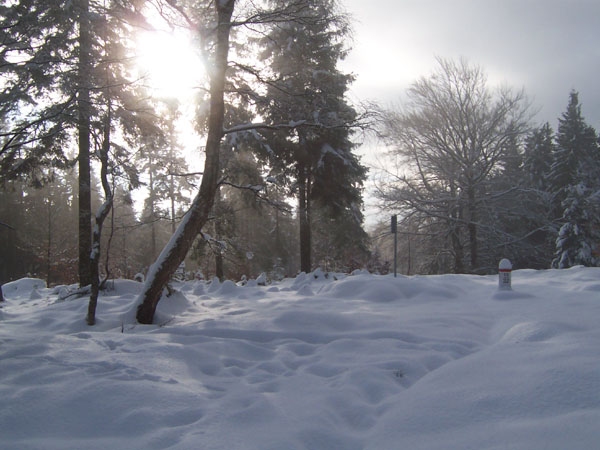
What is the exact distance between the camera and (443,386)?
223cm

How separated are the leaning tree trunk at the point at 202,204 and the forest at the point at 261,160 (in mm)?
21

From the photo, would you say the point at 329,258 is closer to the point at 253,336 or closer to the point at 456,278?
the point at 456,278

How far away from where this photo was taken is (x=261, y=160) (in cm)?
1285

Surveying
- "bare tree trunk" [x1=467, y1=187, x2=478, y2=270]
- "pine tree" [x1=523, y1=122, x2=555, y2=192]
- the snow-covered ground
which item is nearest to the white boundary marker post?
the snow-covered ground

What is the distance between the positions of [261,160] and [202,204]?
8118 millimetres

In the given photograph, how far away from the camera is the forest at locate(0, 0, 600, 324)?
5078mm

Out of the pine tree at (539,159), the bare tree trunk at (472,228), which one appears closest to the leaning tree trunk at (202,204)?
the bare tree trunk at (472,228)

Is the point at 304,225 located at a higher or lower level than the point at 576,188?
lower

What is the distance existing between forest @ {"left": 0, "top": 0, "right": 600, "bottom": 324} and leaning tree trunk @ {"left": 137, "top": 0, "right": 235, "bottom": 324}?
21mm

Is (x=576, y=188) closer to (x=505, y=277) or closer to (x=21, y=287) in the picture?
(x=505, y=277)

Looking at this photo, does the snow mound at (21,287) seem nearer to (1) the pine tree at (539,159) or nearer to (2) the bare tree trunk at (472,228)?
(2) the bare tree trunk at (472,228)

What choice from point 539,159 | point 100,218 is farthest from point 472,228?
point 100,218

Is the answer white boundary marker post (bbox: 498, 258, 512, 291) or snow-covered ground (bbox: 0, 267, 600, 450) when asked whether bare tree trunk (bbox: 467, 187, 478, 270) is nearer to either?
white boundary marker post (bbox: 498, 258, 512, 291)

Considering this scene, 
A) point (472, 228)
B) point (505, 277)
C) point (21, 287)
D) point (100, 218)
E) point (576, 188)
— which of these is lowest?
point (21, 287)
